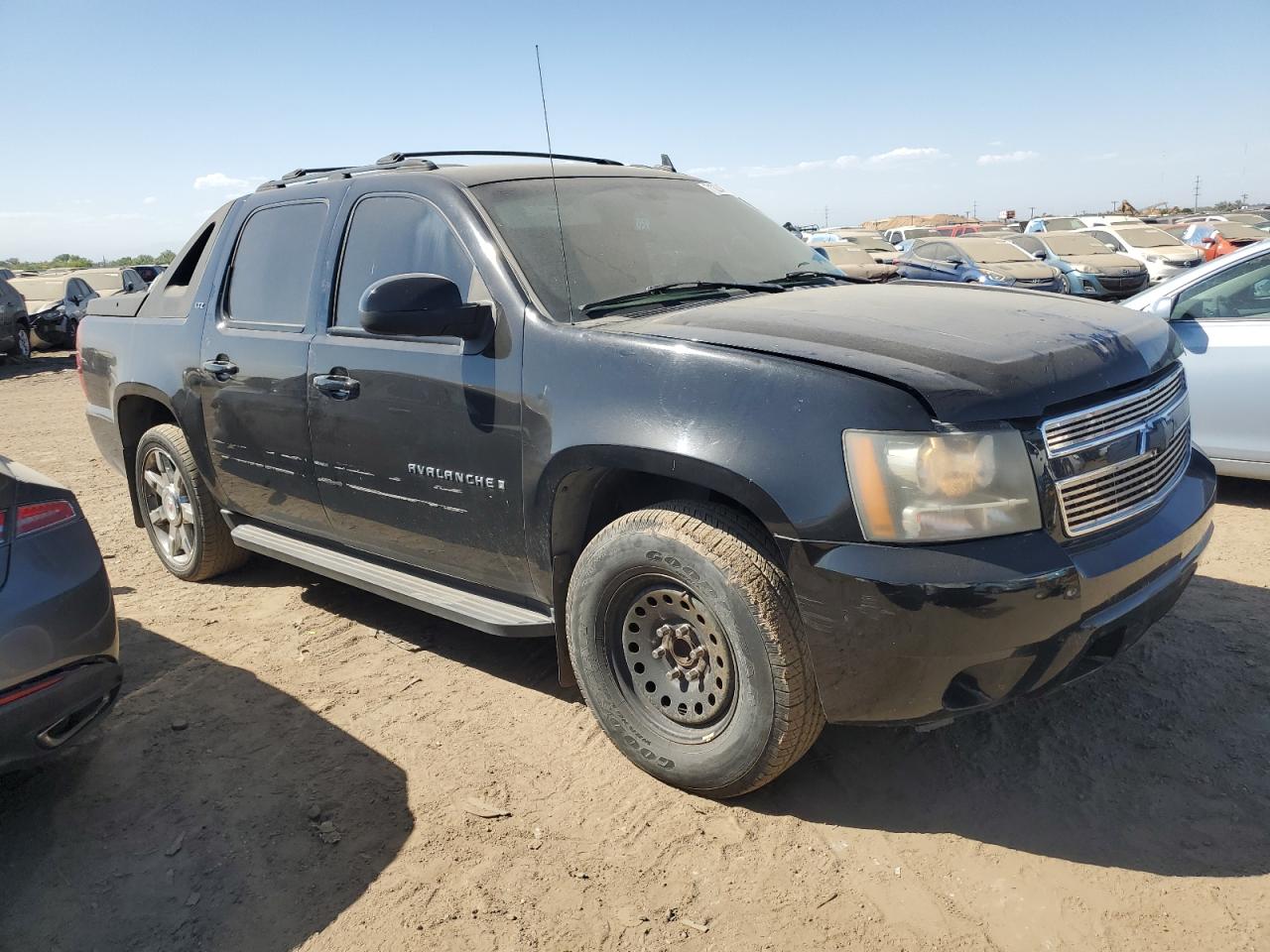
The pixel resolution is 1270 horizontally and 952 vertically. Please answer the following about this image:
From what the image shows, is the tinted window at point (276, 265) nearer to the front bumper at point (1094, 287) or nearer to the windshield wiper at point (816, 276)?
the windshield wiper at point (816, 276)

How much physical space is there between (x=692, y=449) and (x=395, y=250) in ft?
5.49

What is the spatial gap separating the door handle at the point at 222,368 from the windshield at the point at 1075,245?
1558 centimetres

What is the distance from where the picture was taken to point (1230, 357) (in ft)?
17.5

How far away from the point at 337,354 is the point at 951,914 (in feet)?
9.18

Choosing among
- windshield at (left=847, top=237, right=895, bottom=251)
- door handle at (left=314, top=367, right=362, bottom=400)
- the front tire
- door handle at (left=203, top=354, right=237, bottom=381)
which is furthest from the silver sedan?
windshield at (left=847, top=237, right=895, bottom=251)

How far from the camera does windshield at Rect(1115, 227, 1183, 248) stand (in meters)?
18.8

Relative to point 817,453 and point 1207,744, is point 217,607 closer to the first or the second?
point 817,453

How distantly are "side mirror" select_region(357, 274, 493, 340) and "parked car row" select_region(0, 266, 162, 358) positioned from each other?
45.1ft

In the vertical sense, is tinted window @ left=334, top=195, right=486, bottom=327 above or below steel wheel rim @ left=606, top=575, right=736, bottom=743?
above

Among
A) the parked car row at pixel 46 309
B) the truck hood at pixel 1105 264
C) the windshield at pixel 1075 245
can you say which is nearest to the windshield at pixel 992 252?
the truck hood at pixel 1105 264

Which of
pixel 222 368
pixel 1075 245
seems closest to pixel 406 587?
pixel 222 368

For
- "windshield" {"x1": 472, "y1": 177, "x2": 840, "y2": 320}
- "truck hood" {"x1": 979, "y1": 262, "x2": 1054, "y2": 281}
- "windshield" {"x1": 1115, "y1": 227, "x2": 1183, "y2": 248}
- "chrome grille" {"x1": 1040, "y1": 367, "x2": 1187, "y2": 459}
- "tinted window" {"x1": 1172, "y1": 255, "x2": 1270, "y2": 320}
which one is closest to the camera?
"chrome grille" {"x1": 1040, "y1": 367, "x2": 1187, "y2": 459}

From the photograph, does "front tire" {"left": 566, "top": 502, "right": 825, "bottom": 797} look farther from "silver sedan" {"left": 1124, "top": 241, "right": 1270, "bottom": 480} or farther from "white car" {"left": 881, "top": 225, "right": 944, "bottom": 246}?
"white car" {"left": 881, "top": 225, "right": 944, "bottom": 246}

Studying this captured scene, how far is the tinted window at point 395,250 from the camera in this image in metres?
3.45
